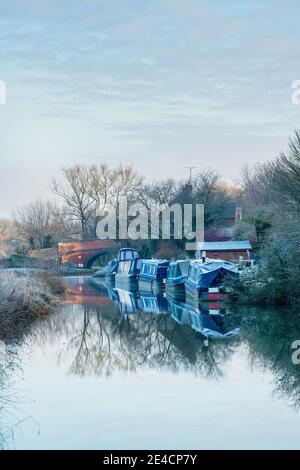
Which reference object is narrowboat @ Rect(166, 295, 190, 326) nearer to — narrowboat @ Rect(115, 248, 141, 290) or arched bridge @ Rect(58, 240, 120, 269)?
narrowboat @ Rect(115, 248, 141, 290)

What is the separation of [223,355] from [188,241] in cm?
2948

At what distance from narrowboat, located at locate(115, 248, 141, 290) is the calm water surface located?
19508 mm

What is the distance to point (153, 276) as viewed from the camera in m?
37.3

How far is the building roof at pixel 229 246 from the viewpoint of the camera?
35281 millimetres

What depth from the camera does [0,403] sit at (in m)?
10.2

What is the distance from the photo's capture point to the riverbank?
1622cm

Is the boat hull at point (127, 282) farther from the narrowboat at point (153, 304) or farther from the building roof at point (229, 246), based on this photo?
the narrowboat at point (153, 304)

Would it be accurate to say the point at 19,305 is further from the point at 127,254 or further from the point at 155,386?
the point at 127,254

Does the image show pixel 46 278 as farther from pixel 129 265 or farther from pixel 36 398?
pixel 36 398

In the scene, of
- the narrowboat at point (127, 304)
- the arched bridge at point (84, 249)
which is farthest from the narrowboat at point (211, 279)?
the arched bridge at point (84, 249)

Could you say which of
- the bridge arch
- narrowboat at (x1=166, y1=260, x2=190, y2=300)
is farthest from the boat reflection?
the bridge arch

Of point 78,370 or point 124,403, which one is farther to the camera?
point 78,370
